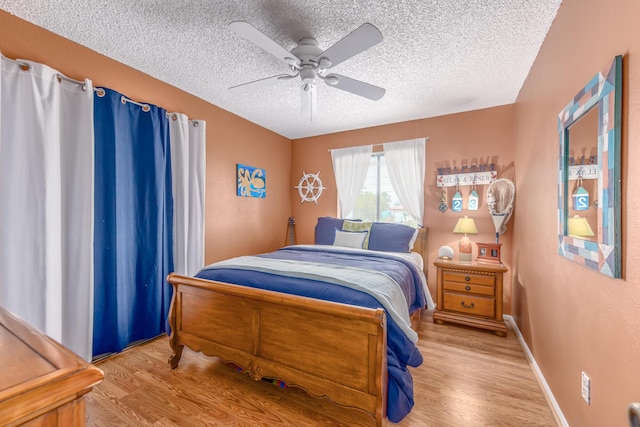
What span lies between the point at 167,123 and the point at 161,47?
28.1 inches

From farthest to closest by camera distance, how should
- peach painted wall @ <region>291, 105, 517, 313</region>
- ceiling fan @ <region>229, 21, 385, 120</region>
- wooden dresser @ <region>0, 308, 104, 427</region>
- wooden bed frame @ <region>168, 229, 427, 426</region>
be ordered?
peach painted wall @ <region>291, 105, 517, 313</region>
ceiling fan @ <region>229, 21, 385, 120</region>
wooden bed frame @ <region>168, 229, 427, 426</region>
wooden dresser @ <region>0, 308, 104, 427</region>

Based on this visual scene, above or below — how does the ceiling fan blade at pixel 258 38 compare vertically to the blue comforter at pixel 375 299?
above

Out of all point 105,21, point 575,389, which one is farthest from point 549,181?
point 105,21

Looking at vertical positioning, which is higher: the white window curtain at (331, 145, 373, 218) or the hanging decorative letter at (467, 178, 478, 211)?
the white window curtain at (331, 145, 373, 218)

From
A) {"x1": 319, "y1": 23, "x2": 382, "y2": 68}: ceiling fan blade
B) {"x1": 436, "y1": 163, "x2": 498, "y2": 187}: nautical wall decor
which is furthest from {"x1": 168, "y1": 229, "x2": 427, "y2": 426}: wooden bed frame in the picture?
{"x1": 436, "y1": 163, "x2": 498, "y2": 187}: nautical wall decor

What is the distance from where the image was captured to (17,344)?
667 mm

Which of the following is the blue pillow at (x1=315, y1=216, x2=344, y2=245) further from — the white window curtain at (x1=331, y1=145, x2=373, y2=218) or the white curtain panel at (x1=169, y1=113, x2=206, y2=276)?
the white curtain panel at (x1=169, y1=113, x2=206, y2=276)

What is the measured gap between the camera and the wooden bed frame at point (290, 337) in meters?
1.47

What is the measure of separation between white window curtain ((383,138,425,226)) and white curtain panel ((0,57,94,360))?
10.6 feet

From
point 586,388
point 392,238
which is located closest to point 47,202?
point 392,238

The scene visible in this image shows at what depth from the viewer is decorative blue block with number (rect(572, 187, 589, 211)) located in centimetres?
127

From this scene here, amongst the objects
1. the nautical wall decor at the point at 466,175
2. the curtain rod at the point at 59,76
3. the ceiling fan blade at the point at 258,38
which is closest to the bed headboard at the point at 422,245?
the nautical wall decor at the point at 466,175

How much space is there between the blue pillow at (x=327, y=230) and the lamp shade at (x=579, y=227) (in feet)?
8.26

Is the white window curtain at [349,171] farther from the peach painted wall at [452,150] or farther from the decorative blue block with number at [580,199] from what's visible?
the decorative blue block with number at [580,199]
